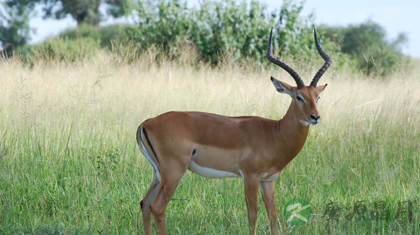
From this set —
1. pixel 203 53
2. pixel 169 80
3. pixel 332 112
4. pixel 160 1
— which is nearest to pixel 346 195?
pixel 332 112

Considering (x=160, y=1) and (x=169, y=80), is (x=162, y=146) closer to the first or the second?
(x=169, y=80)

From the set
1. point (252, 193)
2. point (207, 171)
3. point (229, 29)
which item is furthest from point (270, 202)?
point (229, 29)

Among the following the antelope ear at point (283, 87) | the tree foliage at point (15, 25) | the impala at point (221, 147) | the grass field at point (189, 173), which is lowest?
the tree foliage at point (15, 25)

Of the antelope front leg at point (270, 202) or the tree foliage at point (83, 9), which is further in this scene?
the tree foliage at point (83, 9)

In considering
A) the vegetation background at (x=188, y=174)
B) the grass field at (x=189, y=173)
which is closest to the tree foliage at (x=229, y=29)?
the vegetation background at (x=188, y=174)

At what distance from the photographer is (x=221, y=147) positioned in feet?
11.9

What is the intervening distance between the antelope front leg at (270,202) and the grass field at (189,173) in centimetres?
11

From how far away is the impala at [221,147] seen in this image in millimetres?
3555

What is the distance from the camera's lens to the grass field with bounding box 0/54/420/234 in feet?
13.1

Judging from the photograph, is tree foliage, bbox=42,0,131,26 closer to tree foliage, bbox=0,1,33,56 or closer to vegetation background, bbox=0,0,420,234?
tree foliage, bbox=0,1,33,56

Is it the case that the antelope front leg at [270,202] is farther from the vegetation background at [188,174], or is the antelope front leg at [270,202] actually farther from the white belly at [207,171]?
the white belly at [207,171]

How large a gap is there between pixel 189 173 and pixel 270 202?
1.32 metres

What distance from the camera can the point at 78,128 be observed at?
587 cm

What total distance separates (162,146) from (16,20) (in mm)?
27528
